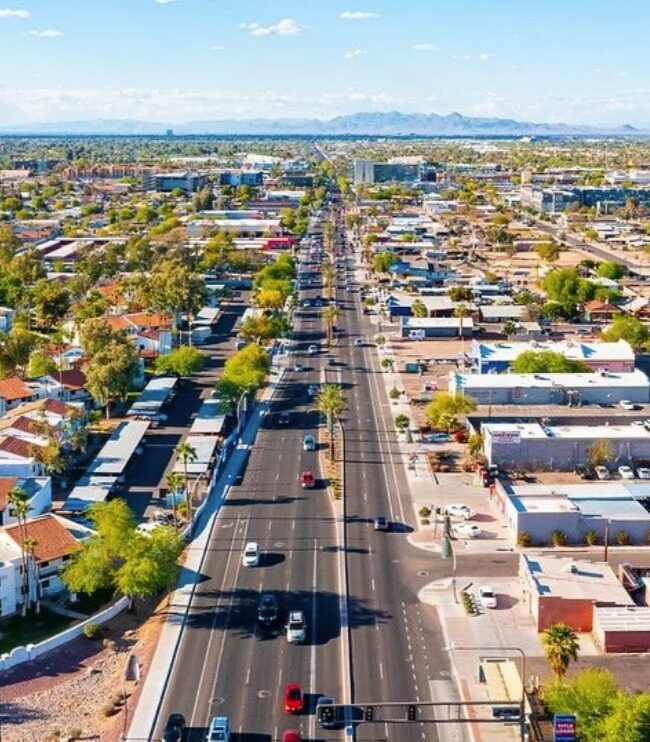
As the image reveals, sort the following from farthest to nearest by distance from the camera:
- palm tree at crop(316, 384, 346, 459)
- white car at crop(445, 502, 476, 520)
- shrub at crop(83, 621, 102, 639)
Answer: palm tree at crop(316, 384, 346, 459)
white car at crop(445, 502, 476, 520)
shrub at crop(83, 621, 102, 639)

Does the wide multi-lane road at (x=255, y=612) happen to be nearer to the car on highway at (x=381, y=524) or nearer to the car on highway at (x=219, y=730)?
the car on highway at (x=219, y=730)

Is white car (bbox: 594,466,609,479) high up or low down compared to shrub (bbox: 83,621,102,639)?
down

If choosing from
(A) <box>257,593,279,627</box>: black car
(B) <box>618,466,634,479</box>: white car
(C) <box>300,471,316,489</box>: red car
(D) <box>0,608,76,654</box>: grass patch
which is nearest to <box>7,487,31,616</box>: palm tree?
(D) <box>0,608,76,654</box>: grass patch

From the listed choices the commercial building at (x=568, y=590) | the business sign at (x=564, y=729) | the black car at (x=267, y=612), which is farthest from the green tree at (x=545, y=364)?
the business sign at (x=564, y=729)

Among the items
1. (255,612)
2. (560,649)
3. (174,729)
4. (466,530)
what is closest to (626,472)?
(466,530)

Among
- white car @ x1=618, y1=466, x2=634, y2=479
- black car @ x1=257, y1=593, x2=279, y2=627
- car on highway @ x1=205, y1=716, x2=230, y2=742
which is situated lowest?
white car @ x1=618, y1=466, x2=634, y2=479

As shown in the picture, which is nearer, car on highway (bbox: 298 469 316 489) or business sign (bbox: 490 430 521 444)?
car on highway (bbox: 298 469 316 489)

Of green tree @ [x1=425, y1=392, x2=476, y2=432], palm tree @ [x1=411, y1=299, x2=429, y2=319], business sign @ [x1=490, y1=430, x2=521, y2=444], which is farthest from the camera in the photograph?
palm tree @ [x1=411, y1=299, x2=429, y2=319]

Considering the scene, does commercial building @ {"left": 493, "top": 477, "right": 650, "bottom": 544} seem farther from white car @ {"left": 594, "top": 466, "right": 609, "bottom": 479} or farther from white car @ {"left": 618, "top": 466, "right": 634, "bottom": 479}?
white car @ {"left": 594, "top": 466, "right": 609, "bottom": 479}
